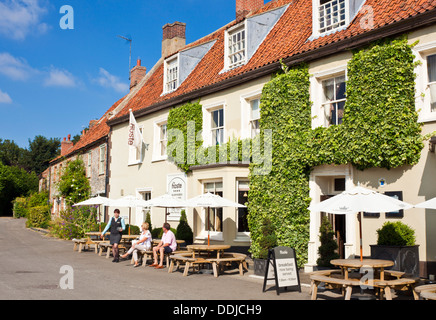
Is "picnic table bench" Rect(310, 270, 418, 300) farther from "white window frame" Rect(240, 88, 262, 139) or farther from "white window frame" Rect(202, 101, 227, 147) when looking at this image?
"white window frame" Rect(202, 101, 227, 147)

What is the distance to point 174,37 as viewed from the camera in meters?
25.8

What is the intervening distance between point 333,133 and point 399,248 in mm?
3892

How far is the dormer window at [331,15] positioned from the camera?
564 inches

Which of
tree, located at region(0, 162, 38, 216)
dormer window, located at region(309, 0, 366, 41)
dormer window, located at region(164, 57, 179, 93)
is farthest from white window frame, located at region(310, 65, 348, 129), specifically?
tree, located at region(0, 162, 38, 216)

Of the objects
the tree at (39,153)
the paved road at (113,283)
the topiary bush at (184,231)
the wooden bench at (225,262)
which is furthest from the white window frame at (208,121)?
the tree at (39,153)

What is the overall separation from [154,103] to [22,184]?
51539mm

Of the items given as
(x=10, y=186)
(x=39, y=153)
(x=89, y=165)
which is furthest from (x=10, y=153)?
(x=89, y=165)

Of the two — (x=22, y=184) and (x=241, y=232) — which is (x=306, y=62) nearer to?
(x=241, y=232)

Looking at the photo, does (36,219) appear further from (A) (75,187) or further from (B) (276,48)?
(B) (276,48)

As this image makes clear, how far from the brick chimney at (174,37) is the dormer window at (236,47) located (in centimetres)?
764

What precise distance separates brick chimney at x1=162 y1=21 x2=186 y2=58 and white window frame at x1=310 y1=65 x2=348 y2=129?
43.6ft

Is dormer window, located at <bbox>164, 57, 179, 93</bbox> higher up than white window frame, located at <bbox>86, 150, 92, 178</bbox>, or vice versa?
dormer window, located at <bbox>164, 57, 179, 93</bbox>

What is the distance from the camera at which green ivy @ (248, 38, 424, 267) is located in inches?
454

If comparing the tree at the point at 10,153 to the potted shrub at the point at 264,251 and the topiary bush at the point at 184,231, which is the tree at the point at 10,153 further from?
the potted shrub at the point at 264,251
